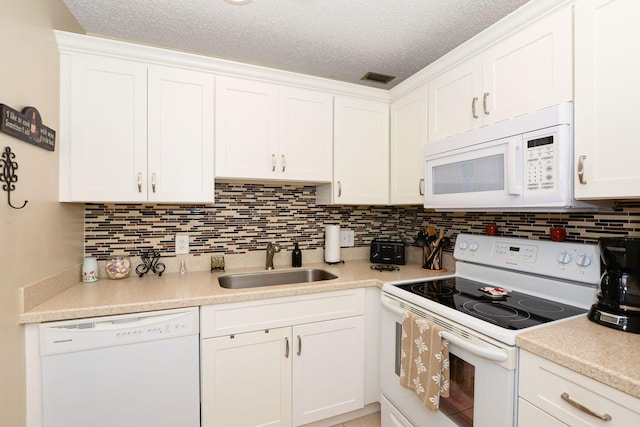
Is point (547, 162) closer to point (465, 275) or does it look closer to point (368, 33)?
point (465, 275)

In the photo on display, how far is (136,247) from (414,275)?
1.83 meters

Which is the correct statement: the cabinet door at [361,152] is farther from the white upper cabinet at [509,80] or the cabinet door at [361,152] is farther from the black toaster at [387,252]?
the white upper cabinet at [509,80]

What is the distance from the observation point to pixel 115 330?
4.40ft

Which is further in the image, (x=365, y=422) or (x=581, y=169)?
(x=365, y=422)

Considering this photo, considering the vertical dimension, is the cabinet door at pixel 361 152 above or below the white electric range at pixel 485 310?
above

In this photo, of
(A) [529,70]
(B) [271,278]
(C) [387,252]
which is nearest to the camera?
(A) [529,70]

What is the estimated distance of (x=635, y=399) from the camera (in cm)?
78

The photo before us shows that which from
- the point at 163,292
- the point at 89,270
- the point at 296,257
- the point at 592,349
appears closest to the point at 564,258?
the point at 592,349

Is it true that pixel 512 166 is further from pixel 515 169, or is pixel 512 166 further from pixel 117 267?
pixel 117 267

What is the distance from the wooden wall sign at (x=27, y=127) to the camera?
3.55ft

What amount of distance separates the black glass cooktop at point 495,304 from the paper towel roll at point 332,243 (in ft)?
2.27

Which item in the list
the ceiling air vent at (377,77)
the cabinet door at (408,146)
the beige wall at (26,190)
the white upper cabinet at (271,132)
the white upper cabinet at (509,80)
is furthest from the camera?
the ceiling air vent at (377,77)

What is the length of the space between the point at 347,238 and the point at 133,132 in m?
1.68

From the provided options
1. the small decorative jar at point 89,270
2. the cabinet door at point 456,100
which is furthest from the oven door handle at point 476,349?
the small decorative jar at point 89,270
